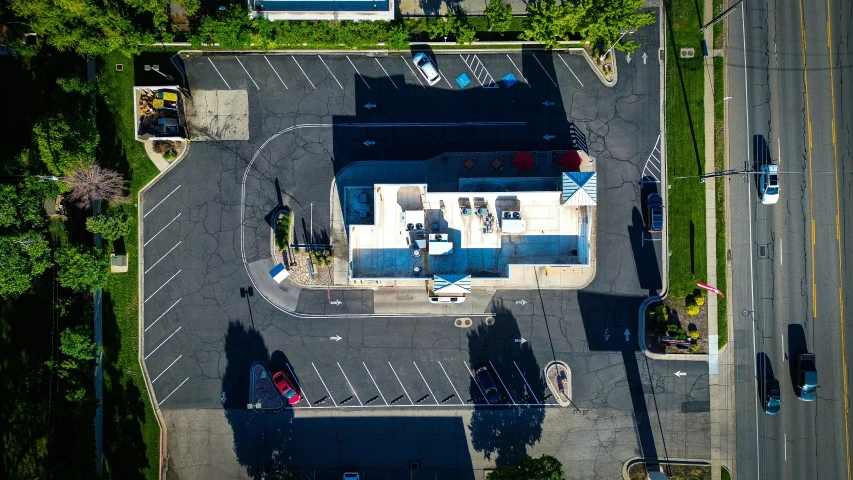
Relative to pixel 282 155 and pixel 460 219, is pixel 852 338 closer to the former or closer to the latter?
pixel 460 219

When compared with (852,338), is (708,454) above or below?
below

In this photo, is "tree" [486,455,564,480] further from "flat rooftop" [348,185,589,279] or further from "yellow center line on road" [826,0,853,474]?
"yellow center line on road" [826,0,853,474]

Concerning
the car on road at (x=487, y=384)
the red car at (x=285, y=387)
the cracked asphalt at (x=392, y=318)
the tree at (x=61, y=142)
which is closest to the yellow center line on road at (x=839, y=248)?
the cracked asphalt at (x=392, y=318)

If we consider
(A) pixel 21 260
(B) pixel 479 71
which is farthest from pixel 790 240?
(A) pixel 21 260

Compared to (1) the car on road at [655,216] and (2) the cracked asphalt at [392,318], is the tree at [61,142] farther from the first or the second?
(1) the car on road at [655,216]

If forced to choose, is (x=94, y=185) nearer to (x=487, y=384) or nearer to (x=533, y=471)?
(x=487, y=384)

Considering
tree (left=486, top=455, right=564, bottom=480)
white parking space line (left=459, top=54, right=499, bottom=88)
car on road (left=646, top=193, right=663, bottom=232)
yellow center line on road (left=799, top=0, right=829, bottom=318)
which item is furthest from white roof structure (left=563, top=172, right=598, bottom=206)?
yellow center line on road (left=799, top=0, right=829, bottom=318)

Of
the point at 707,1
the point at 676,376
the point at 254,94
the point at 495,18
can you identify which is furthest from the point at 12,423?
the point at 707,1
